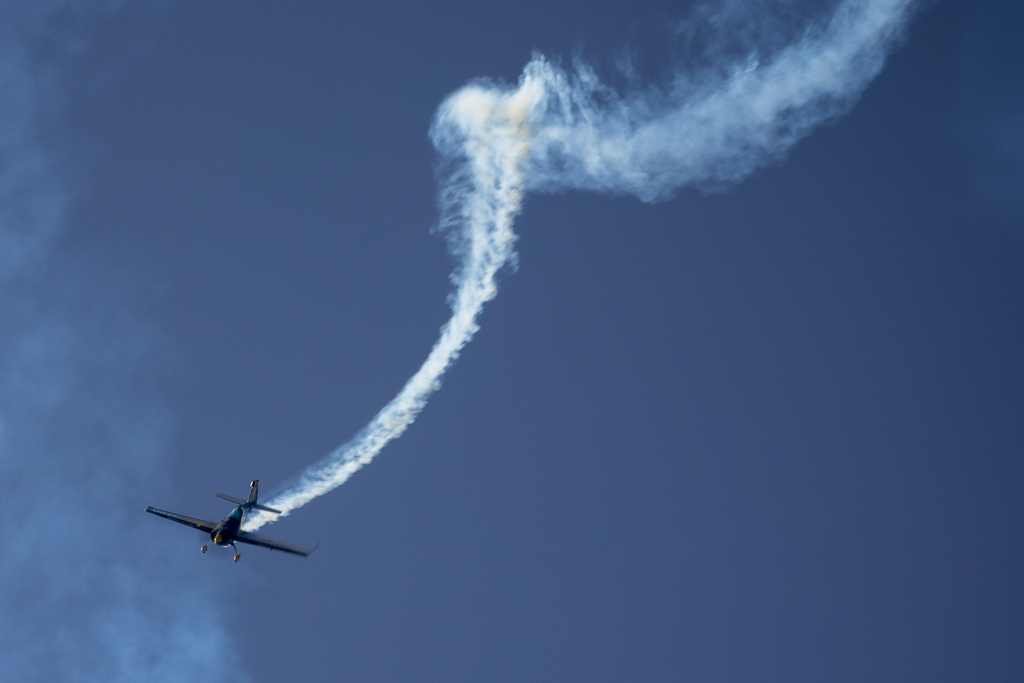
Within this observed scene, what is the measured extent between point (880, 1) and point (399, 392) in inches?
1309

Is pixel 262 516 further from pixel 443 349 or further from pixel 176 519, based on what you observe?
pixel 443 349

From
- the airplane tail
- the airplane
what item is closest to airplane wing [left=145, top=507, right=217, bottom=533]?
the airplane

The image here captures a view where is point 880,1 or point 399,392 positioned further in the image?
point 399,392

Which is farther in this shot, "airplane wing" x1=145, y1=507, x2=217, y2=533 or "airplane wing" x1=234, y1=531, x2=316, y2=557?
"airplane wing" x1=145, y1=507, x2=217, y2=533

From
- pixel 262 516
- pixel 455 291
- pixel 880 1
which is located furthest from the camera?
pixel 262 516

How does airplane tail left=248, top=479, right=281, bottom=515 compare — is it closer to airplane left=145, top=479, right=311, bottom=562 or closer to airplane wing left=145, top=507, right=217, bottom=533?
airplane left=145, top=479, right=311, bottom=562

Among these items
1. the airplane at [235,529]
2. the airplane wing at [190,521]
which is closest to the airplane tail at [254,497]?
the airplane at [235,529]

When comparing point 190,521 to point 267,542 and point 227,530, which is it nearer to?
point 227,530

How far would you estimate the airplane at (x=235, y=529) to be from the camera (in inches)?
1950

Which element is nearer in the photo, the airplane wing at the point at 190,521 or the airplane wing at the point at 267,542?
the airplane wing at the point at 267,542

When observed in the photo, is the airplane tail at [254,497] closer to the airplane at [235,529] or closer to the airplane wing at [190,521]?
the airplane at [235,529]

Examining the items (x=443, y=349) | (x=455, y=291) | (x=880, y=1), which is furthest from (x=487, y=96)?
(x=880, y=1)

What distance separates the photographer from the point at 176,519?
2042 inches

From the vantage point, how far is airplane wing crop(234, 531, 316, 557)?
48781 millimetres
